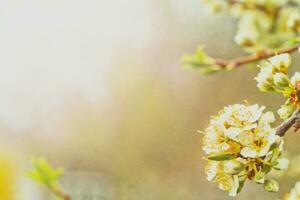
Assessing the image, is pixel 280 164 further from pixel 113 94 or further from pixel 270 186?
pixel 113 94

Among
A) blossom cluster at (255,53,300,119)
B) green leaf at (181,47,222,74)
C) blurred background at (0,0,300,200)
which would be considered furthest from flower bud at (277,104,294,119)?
blurred background at (0,0,300,200)

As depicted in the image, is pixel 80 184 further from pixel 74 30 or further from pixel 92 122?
pixel 74 30

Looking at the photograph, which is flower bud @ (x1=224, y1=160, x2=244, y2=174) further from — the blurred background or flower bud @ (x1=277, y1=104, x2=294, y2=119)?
the blurred background

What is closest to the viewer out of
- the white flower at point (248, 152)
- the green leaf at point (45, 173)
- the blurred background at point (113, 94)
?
the white flower at point (248, 152)

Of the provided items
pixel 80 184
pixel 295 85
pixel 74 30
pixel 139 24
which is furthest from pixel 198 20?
pixel 295 85

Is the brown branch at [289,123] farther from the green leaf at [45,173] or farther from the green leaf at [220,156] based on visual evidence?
the green leaf at [45,173]

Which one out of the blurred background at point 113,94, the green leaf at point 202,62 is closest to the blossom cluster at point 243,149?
the green leaf at point 202,62
